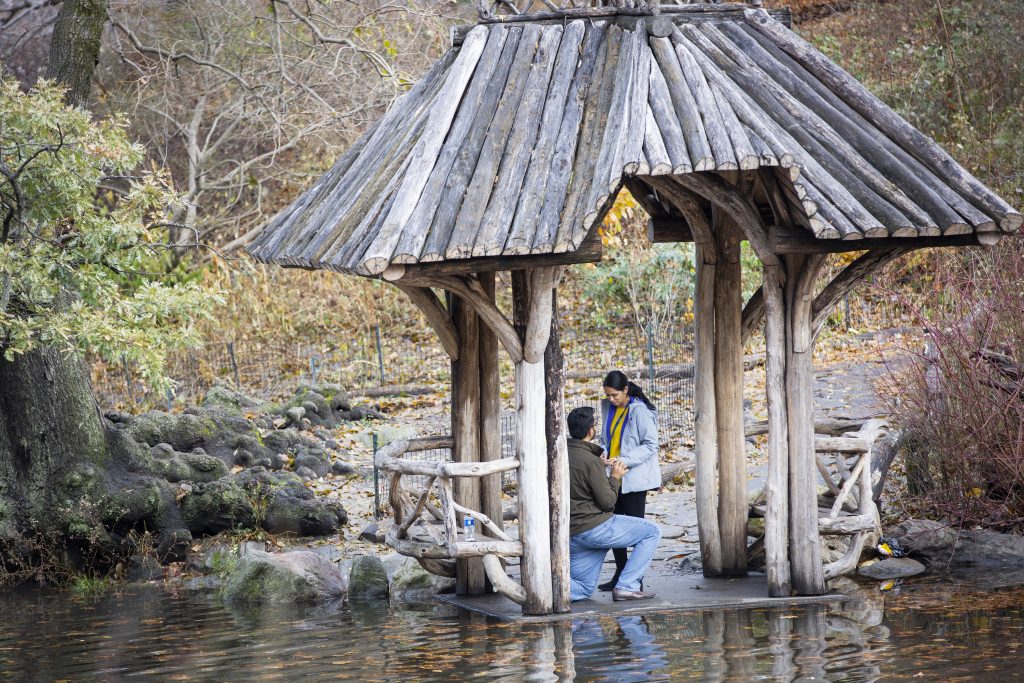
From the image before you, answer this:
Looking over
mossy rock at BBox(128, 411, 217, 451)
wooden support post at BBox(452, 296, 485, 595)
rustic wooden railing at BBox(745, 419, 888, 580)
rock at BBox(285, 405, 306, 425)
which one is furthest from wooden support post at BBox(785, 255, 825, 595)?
rock at BBox(285, 405, 306, 425)

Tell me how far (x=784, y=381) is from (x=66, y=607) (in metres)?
6.67

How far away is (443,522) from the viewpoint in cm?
917

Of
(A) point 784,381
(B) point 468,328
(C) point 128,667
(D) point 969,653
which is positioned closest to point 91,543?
(C) point 128,667

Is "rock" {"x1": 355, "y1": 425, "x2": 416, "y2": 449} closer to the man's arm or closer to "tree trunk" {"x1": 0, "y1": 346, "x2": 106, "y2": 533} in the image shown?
"tree trunk" {"x1": 0, "y1": 346, "x2": 106, "y2": 533}

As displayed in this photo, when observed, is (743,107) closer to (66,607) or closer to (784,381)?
(784,381)

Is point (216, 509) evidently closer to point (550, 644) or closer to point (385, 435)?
point (385, 435)

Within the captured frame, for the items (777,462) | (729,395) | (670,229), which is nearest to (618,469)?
(777,462)

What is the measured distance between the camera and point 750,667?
273 inches

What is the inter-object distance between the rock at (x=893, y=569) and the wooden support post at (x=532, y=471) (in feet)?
9.87

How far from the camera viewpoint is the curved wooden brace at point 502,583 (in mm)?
8438

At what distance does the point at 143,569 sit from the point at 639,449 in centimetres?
583

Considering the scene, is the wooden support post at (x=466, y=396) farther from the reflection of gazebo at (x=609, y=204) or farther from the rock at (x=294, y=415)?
the rock at (x=294, y=415)

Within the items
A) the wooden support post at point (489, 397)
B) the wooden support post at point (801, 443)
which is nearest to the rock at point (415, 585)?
the wooden support post at point (489, 397)

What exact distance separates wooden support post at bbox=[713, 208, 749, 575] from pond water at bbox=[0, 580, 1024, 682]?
1114 mm
